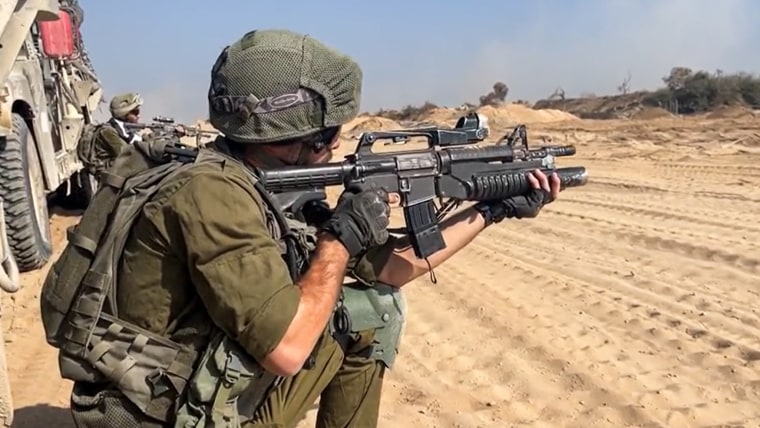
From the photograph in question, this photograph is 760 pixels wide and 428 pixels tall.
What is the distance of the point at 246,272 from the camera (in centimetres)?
213

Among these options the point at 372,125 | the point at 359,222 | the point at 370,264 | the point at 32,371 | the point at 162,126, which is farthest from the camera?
the point at 372,125

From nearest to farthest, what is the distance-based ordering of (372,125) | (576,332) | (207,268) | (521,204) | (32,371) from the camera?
1. (207,268)
2. (521,204)
3. (32,371)
4. (576,332)
5. (372,125)

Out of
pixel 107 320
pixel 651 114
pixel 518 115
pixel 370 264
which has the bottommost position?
pixel 518 115

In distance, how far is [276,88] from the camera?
2443 millimetres

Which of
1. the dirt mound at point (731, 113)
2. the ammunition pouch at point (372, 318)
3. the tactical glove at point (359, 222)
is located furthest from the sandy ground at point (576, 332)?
the dirt mound at point (731, 113)

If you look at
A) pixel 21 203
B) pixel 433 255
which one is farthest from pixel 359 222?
pixel 21 203

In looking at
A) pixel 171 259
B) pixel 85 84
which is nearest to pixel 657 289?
pixel 171 259

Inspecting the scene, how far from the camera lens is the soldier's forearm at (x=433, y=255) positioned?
3189mm

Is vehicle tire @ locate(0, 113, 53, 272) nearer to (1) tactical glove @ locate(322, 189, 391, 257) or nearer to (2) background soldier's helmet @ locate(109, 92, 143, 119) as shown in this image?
(2) background soldier's helmet @ locate(109, 92, 143, 119)

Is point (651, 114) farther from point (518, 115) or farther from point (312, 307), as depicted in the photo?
point (312, 307)

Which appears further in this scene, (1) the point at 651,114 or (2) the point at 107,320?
(1) the point at 651,114

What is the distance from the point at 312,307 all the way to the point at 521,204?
1306 mm

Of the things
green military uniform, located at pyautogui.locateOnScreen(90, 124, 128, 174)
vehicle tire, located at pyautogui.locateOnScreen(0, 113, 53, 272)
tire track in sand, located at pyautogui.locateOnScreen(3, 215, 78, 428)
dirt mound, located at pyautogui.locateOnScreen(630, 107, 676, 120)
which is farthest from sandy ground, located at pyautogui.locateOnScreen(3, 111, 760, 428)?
dirt mound, located at pyautogui.locateOnScreen(630, 107, 676, 120)

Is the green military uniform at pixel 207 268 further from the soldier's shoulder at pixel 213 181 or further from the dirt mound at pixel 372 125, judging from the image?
the dirt mound at pixel 372 125
